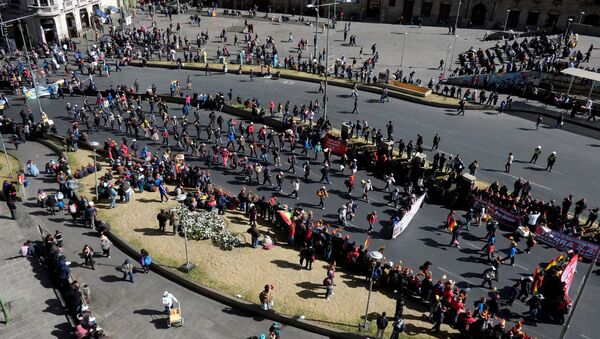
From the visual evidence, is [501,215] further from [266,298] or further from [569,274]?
[266,298]

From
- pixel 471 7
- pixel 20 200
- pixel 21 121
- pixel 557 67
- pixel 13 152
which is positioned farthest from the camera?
pixel 471 7

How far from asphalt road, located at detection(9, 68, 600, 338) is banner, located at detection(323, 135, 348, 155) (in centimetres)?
284

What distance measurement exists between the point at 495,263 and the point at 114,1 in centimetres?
6762

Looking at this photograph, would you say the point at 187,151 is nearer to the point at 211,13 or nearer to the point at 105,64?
the point at 105,64

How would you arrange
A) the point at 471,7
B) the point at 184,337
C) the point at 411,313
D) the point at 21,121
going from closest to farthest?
the point at 184,337, the point at 411,313, the point at 21,121, the point at 471,7

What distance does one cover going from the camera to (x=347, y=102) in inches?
1763

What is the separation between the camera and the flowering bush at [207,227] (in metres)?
26.1

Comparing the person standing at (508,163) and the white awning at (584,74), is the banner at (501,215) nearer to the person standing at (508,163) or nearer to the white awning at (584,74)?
the person standing at (508,163)

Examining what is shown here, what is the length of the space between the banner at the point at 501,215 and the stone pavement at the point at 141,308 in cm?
1400

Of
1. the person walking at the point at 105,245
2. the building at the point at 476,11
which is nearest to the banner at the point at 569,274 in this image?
the person walking at the point at 105,245

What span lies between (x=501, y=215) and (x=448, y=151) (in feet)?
27.4

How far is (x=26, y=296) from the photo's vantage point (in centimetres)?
2158

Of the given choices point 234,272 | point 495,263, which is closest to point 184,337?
point 234,272

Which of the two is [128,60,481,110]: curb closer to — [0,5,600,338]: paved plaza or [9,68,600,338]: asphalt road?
[0,5,600,338]: paved plaza
